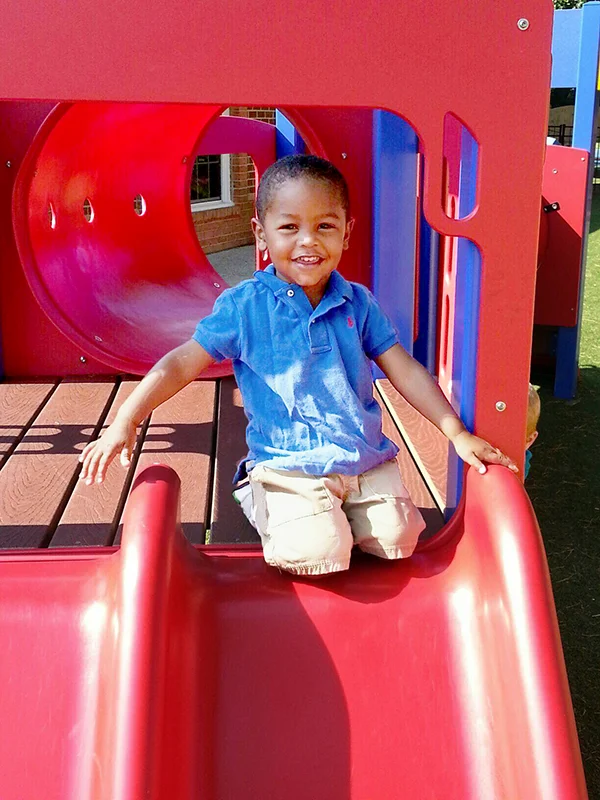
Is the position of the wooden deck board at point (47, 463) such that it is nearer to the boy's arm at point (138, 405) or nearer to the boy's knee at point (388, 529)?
the boy's arm at point (138, 405)

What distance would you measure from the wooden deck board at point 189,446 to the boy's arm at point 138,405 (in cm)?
53

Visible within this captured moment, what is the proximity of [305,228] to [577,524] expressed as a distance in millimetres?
1665

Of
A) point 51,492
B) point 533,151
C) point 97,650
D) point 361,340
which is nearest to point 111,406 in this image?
point 51,492

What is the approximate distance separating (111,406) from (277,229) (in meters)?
1.64

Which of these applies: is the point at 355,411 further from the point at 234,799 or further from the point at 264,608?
the point at 234,799

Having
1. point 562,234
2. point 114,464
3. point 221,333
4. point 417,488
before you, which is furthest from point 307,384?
point 562,234

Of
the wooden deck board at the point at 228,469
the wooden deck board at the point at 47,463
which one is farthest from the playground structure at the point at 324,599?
the wooden deck board at the point at 47,463

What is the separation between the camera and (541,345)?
442cm

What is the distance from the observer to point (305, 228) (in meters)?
1.71

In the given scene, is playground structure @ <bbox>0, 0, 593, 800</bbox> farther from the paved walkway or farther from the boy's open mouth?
the paved walkway

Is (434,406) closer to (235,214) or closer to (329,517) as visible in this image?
(329,517)

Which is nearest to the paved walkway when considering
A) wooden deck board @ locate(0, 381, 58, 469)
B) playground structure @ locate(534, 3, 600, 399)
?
playground structure @ locate(534, 3, 600, 399)

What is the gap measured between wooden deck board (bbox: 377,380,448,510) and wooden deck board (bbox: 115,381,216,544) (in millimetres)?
608

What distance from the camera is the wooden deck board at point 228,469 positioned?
2146 millimetres
